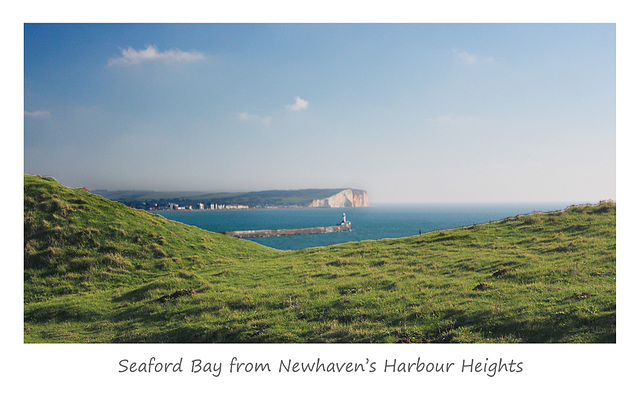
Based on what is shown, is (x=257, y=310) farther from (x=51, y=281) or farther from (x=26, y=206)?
(x=26, y=206)

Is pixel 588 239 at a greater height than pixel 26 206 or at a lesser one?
lesser

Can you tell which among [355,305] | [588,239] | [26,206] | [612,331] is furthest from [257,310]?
[26,206]

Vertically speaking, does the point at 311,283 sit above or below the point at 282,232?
above

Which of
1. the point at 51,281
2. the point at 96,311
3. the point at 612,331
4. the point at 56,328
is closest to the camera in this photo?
the point at 612,331

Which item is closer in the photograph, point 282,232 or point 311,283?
point 311,283

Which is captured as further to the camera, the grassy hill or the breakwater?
the breakwater

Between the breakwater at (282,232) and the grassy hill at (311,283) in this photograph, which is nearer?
the grassy hill at (311,283)

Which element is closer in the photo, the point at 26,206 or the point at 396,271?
the point at 396,271

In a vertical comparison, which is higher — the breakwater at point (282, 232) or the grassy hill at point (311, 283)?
the grassy hill at point (311, 283)
